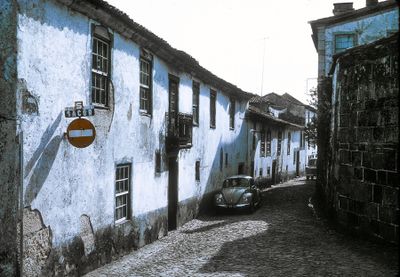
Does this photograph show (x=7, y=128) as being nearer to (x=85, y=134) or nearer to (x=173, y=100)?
(x=85, y=134)

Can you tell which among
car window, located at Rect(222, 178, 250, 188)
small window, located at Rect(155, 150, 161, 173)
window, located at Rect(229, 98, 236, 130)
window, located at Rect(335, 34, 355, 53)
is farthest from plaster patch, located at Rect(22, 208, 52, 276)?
window, located at Rect(335, 34, 355, 53)

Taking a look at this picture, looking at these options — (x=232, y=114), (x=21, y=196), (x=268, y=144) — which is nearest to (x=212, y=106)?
(x=232, y=114)

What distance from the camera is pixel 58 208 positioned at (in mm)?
7852

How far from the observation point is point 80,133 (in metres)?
7.38

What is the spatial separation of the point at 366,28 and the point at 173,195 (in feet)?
46.3

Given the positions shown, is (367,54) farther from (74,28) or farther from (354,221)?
(74,28)

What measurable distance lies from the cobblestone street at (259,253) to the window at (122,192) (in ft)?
3.34

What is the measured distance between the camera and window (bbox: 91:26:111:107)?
9.19 meters

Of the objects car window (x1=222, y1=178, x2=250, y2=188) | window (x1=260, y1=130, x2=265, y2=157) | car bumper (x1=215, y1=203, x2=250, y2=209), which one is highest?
window (x1=260, y1=130, x2=265, y2=157)

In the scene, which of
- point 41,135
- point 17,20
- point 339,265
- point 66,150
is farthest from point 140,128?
point 339,265

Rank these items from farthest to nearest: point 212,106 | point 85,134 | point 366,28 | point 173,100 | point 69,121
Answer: point 366,28, point 212,106, point 173,100, point 69,121, point 85,134

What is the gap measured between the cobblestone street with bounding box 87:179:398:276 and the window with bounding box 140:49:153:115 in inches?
152

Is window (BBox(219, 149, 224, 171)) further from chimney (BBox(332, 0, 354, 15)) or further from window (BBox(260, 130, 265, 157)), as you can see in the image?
chimney (BBox(332, 0, 354, 15))

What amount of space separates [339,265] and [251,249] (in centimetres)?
241
